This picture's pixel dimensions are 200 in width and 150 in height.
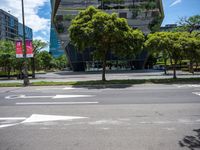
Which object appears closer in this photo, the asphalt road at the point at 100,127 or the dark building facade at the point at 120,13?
the asphalt road at the point at 100,127

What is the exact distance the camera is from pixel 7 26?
120 meters

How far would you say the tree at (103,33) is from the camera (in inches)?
807

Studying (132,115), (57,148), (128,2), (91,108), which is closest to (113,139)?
(57,148)

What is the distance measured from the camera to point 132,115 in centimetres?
858

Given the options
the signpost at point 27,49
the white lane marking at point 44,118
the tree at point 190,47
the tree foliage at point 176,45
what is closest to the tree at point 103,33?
the tree foliage at point 176,45

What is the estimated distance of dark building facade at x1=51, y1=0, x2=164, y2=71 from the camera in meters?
56.7

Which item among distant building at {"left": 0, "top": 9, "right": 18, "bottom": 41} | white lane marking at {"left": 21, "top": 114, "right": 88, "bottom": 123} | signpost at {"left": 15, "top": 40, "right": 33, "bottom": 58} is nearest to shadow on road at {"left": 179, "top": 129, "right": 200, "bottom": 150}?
white lane marking at {"left": 21, "top": 114, "right": 88, "bottom": 123}

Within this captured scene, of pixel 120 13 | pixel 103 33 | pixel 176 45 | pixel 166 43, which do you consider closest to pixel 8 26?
pixel 120 13

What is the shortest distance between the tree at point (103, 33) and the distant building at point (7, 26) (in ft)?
321

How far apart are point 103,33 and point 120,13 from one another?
38541 mm

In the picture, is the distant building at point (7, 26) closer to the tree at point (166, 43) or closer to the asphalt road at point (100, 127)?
the tree at point (166, 43)

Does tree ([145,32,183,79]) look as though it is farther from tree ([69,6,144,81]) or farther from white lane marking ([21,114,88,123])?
white lane marking ([21,114,88,123])

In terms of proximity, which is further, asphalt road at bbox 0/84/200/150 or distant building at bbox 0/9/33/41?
distant building at bbox 0/9/33/41

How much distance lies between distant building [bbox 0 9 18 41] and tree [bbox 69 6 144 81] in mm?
97708
